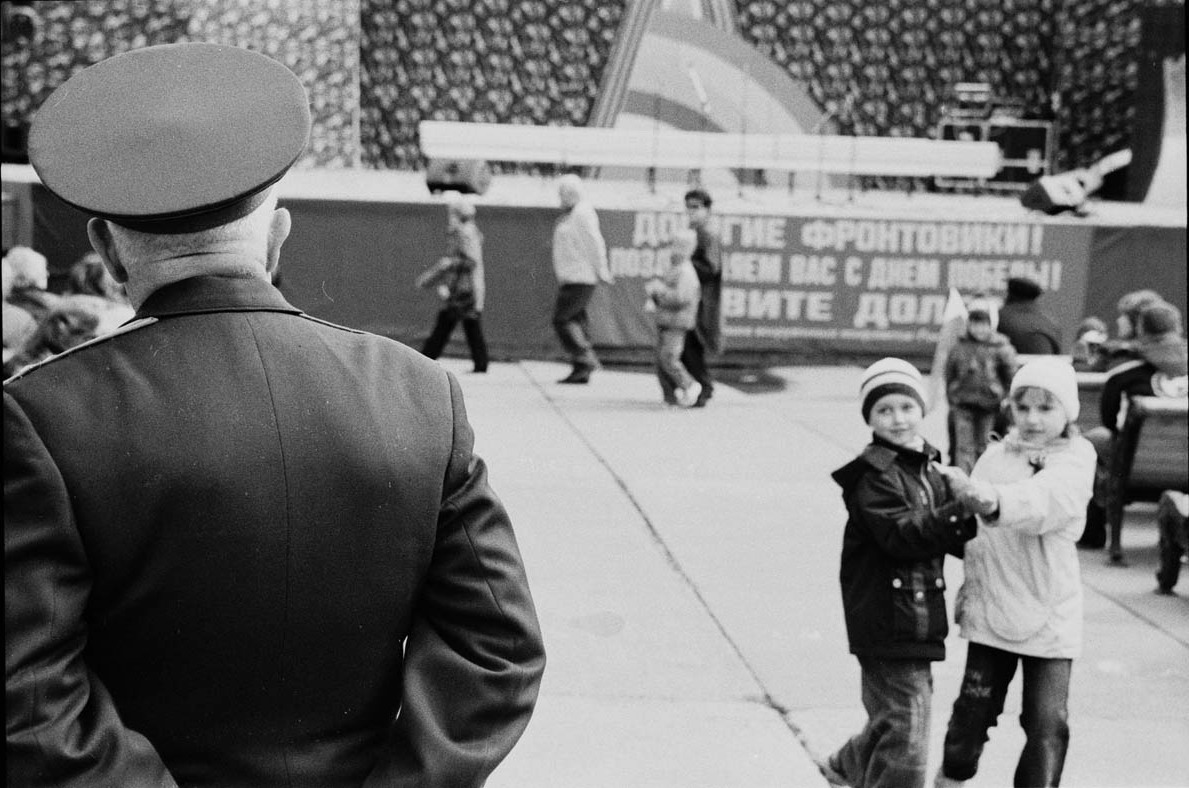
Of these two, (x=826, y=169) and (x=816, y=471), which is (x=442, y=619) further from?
(x=826, y=169)

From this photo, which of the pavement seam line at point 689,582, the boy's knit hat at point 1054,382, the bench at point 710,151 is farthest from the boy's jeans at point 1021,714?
the bench at point 710,151

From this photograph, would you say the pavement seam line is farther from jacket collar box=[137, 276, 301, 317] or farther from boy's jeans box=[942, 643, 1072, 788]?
jacket collar box=[137, 276, 301, 317]

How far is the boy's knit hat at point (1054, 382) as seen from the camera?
4609 millimetres

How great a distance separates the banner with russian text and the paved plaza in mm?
4042

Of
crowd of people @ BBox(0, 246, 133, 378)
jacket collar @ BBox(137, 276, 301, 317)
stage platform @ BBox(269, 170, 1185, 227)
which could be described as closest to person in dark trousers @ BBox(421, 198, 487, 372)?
stage platform @ BBox(269, 170, 1185, 227)

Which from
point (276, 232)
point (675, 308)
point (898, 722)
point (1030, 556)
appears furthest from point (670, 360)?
point (276, 232)

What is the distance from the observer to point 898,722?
4.32 m

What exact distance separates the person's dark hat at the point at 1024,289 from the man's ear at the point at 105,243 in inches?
342

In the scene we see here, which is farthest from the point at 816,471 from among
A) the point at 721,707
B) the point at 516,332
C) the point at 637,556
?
the point at 516,332

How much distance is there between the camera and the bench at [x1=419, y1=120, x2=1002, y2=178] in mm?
18531

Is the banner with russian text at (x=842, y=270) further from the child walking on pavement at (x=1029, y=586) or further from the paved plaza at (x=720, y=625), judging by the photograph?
the child walking on pavement at (x=1029, y=586)

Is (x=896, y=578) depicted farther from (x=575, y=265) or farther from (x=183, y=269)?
(x=575, y=265)

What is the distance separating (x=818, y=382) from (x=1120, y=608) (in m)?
7.53

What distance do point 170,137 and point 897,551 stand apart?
2873mm
